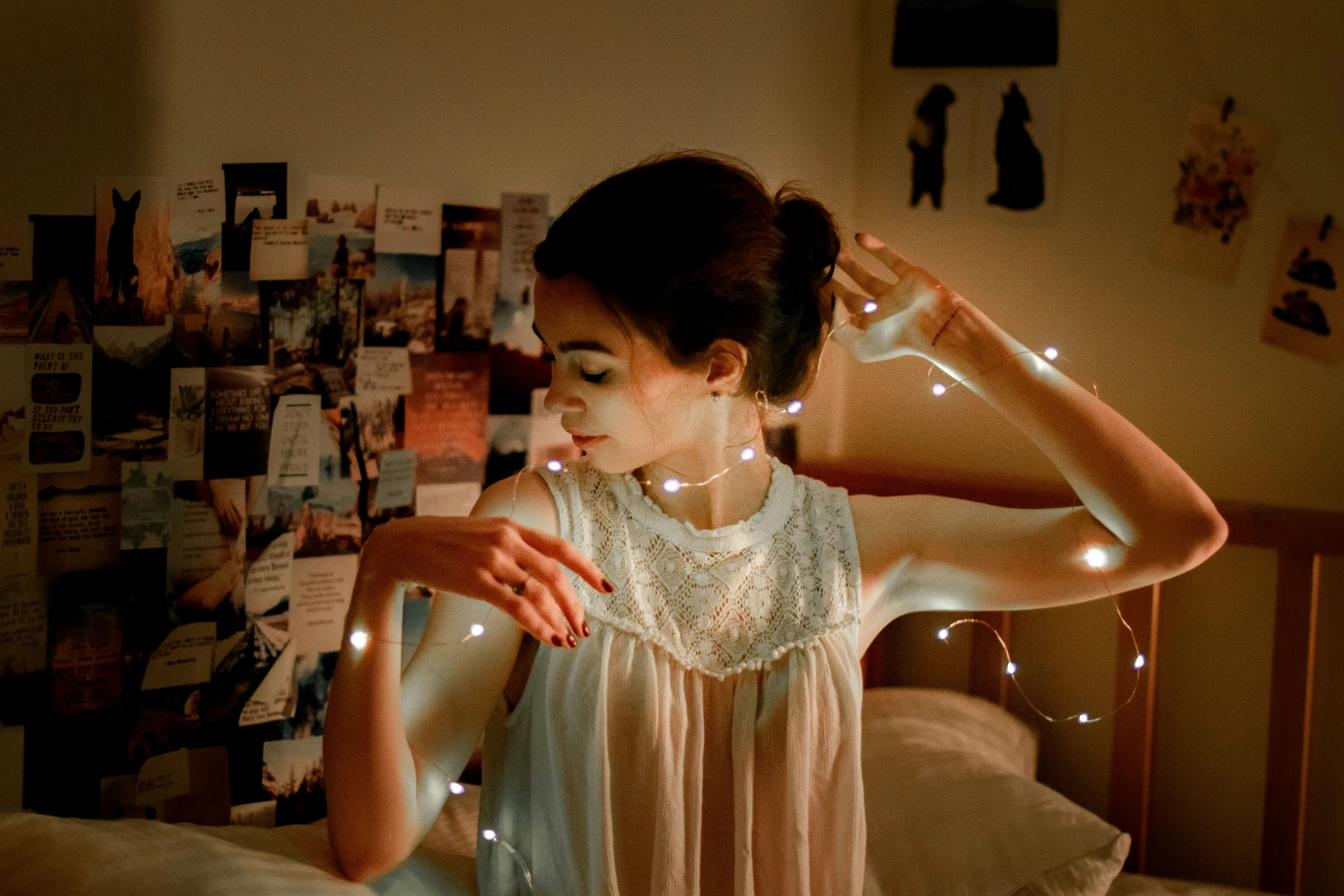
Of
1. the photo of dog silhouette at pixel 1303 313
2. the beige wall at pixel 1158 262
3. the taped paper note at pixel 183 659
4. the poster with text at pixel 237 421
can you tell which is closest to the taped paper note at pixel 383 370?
the poster with text at pixel 237 421

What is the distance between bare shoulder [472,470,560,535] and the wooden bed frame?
2.76ft

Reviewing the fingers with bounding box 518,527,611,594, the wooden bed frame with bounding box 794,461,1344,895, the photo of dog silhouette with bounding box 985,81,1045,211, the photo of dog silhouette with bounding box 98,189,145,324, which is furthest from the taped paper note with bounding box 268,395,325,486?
the photo of dog silhouette with bounding box 985,81,1045,211

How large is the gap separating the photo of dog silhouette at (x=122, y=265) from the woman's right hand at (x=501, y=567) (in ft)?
1.61

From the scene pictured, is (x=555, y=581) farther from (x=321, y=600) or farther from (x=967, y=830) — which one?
(x=967, y=830)

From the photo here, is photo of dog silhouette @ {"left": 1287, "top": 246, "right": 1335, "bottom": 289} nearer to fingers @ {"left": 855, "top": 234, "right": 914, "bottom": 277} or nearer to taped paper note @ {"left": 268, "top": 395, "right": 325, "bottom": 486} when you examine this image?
fingers @ {"left": 855, "top": 234, "right": 914, "bottom": 277}

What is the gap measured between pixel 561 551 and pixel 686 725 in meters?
0.25

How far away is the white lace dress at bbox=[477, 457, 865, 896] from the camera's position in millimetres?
1021

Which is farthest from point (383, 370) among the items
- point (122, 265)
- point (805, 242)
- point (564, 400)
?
point (805, 242)

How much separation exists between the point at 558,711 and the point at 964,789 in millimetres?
649

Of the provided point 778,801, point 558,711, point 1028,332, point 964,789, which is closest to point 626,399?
point 558,711

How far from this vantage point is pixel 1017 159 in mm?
1789

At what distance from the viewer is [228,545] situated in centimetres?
129

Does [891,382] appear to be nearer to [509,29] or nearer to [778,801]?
[509,29]

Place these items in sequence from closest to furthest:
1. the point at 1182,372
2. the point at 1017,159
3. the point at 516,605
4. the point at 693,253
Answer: the point at 516,605 → the point at 693,253 → the point at 1182,372 → the point at 1017,159
